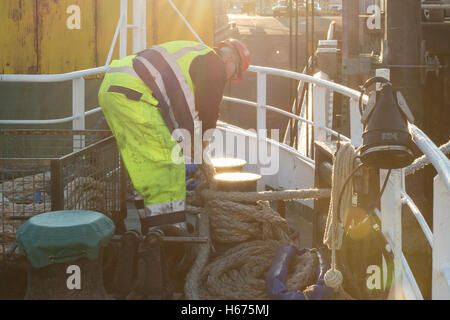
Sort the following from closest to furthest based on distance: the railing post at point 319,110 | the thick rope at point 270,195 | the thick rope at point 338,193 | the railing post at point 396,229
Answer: the railing post at point 396,229 → the thick rope at point 338,193 → the thick rope at point 270,195 → the railing post at point 319,110

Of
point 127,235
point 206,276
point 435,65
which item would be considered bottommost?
point 206,276

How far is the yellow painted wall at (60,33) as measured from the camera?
30.3ft

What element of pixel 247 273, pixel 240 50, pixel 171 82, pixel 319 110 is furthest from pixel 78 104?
pixel 247 273

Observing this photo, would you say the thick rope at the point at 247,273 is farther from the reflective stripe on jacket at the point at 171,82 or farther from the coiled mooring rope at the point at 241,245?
the reflective stripe on jacket at the point at 171,82

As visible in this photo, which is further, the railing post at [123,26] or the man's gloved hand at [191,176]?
the railing post at [123,26]

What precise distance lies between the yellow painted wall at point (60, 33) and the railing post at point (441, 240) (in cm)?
759

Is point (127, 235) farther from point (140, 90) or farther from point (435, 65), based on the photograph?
point (435, 65)

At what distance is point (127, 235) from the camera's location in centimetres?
356

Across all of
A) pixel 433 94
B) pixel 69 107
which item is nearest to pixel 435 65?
pixel 433 94

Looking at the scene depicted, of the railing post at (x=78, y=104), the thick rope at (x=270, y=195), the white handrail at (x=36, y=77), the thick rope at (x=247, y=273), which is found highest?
the white handrail at (x=36, y=77)

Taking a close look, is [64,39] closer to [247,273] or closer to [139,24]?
[139,24]

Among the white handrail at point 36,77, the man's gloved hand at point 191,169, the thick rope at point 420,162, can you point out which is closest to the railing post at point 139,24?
the white handrail at point 36,77
